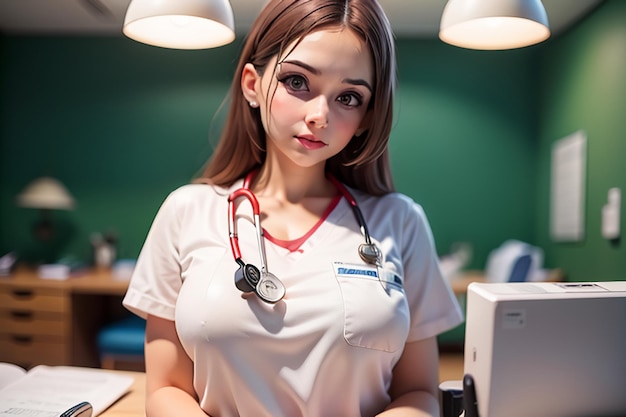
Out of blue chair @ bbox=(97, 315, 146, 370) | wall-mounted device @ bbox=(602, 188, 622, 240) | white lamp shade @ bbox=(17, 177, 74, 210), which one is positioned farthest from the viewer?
white lamp shade @ bbox=(17, 177, 74, 210)

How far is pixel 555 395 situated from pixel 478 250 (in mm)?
3490

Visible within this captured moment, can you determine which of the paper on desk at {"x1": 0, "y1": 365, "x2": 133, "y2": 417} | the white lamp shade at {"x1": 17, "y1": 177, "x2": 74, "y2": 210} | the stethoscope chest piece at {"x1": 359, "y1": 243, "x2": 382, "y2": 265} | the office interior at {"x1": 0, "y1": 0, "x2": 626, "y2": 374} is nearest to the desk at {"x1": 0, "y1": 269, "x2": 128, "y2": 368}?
the white lamp shade at {"x1": 17, "y1": 177, "x2": 74, "y2": 210}

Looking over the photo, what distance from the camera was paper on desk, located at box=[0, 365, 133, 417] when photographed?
1.01 meters

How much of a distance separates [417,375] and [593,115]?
2.69 metres

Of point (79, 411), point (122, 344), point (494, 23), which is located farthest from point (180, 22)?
point (122, 344)

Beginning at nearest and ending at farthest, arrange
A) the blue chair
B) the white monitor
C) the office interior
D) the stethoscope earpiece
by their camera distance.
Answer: the white monitor
the stethoscope earpiece
the blue chair
the office interior

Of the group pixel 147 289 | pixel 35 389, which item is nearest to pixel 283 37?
pixel 147 289

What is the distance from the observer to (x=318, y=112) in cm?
→ 94

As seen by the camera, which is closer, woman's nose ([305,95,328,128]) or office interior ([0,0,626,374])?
woman's nose ([305,95,328,128])

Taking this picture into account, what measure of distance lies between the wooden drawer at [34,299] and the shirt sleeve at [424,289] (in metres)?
2.84

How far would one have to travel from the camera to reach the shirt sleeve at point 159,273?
101 cm

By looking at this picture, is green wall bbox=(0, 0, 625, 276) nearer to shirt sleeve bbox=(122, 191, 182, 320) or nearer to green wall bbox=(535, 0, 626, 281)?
green wall bbox=(535, 0, 626, 281)

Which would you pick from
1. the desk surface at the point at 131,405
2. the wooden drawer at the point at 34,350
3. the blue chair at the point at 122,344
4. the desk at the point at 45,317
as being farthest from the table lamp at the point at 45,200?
the desk surface at the point at 131,405

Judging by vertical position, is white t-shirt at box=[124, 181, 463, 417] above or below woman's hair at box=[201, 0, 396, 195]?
below
